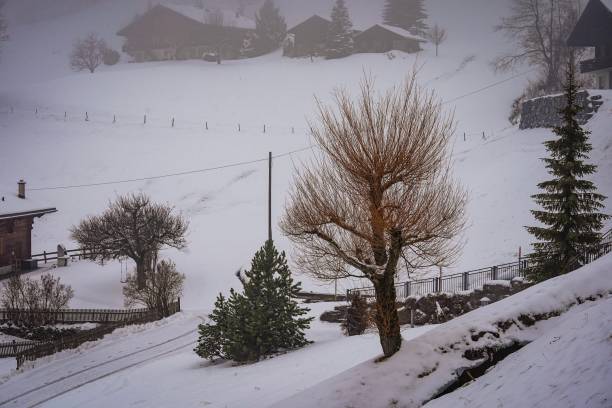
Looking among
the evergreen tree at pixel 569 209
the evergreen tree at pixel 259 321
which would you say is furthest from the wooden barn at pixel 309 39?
the evergreen tree at pixel 259 321

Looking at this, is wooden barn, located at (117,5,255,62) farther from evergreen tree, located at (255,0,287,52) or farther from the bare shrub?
the bare shrub

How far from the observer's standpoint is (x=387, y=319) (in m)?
10.4

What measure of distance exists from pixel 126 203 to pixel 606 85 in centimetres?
4349

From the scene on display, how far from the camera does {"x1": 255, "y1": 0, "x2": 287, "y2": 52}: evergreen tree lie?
9950 cm

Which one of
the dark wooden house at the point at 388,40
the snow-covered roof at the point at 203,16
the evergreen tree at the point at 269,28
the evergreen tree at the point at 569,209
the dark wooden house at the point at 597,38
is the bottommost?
the evergreen tree at the point at 569,209

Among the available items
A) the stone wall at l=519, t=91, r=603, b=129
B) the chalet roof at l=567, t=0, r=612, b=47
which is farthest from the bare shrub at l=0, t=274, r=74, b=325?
the chalet roof at l=567, t=0, r=612, b=47

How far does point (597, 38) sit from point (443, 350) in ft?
148

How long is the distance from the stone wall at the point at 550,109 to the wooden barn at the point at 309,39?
55023 millimetres

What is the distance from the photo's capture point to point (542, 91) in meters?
48.2

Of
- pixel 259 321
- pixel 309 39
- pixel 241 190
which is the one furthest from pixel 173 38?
pixel 259 321

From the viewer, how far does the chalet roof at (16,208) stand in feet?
116

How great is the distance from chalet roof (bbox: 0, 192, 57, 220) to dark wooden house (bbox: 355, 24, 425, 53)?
6477 centimetres

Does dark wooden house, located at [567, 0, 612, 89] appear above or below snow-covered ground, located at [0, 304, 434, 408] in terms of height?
above

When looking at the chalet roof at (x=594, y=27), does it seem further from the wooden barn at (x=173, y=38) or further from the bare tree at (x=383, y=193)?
the wooden barn at (x=173, y=38)
